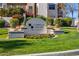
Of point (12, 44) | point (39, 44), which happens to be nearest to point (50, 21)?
point (39, 44)

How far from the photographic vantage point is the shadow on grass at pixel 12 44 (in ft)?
176

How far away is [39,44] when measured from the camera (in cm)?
5362

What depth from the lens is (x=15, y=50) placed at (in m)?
53.6

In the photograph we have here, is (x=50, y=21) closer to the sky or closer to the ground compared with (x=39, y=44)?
closer to the sky

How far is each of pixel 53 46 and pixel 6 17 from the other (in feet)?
2.75

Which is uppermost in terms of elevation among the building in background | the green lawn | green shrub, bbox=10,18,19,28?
the building in background

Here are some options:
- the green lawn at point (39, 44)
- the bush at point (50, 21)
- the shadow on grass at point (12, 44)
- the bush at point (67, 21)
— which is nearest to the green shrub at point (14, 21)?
the green lawn at point (39, 44)

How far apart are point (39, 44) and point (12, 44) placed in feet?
1.36

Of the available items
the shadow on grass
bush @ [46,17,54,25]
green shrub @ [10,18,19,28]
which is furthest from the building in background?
the shadow on grass

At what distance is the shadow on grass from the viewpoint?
5362 centimetres

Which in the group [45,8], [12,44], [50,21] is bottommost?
[12,44]

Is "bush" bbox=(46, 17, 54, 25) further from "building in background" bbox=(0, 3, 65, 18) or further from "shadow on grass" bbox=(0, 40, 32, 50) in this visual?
"shadow on grass" bbox=(0, 40, 32, 50)

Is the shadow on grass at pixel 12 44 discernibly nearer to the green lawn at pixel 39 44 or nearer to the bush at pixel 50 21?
Result: the green lawn at pixel 39 44

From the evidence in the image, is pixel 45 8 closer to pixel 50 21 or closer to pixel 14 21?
pixel 50 21
